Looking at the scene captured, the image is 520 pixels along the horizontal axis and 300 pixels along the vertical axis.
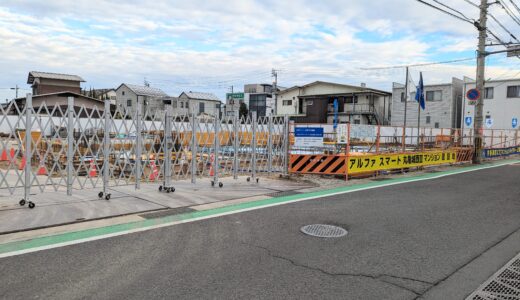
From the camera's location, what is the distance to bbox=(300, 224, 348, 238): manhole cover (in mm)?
6266

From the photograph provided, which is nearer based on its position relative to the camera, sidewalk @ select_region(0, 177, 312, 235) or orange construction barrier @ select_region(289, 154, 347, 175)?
sidewalk @ select_region(0, 177, 312, 235)

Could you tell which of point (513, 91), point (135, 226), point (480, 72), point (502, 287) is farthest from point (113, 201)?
point (513, 91)

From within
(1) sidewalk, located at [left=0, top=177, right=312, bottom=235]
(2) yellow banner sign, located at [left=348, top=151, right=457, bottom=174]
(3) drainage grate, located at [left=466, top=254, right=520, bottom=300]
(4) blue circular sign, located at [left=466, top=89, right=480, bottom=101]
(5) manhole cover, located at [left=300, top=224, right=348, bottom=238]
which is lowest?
(3) drainage grate, located at [left=466, top=254, right=520, bottom=300]

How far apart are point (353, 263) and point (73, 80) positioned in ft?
174

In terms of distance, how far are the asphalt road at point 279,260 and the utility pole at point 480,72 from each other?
14.4 m

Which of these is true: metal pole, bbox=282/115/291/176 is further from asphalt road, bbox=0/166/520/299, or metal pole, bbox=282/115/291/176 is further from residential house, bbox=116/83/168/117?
residential house, bbox=116/83/168/117

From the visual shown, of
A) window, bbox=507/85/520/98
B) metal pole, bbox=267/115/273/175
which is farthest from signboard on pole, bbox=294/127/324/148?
window, bbox=507/85/520/98

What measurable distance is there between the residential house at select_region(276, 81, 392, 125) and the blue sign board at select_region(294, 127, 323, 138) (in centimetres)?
3600

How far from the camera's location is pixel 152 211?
7.77 m

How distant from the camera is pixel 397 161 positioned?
15211 millimetres

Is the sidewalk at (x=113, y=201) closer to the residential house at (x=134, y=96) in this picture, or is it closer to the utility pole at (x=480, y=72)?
the utility pole at (x=480, y=72)

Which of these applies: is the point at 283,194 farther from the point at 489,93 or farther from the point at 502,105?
the point at 489,93

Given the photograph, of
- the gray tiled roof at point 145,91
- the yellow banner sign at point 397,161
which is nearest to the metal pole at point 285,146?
the yellow banner sign at point 397,161

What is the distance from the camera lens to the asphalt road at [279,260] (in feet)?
13.5
